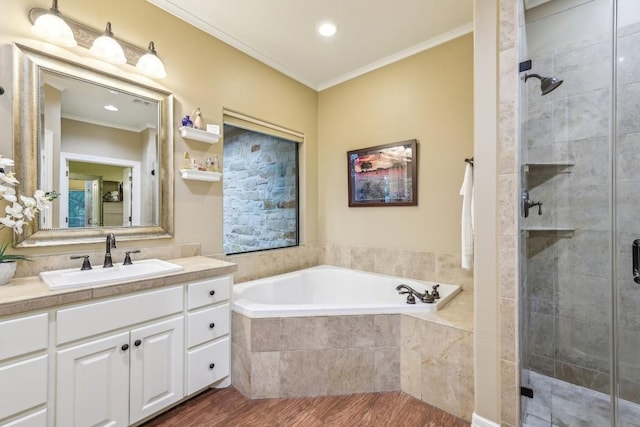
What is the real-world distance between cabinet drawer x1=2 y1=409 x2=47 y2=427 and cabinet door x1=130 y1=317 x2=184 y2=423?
351 mm

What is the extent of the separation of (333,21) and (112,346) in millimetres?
2706

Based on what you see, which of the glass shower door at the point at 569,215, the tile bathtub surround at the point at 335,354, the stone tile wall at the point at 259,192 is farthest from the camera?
the stone tile wall at the point at 259,192

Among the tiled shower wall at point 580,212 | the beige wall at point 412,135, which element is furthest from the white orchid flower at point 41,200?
the tiled shower wall at point 580,212

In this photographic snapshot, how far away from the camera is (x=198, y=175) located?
225 centimetres

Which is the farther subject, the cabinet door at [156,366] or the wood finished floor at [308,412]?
the wood finished floor at [308,412]

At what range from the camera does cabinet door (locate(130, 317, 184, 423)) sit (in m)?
1.55

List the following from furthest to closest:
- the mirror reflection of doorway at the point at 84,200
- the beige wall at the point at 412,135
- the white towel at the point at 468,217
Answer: the beige wall at the point at 412,135
the white towel at the point at 468,217
the mirror reflection of doorway at the point at 84,200

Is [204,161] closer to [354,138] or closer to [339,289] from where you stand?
[354,138]

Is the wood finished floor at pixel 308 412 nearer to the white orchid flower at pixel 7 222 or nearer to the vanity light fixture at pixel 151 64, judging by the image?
the white orchid flower at pixel 7 222

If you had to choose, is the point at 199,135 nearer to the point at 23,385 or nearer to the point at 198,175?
the point at 198,175

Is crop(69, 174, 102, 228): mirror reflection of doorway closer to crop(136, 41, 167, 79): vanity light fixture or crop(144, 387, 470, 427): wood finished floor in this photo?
crop(136, 41, 167, 79): vanity light fixture

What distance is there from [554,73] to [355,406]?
251cm

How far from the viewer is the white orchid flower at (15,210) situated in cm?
144

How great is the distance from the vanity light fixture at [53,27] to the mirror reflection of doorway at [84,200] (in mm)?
795
